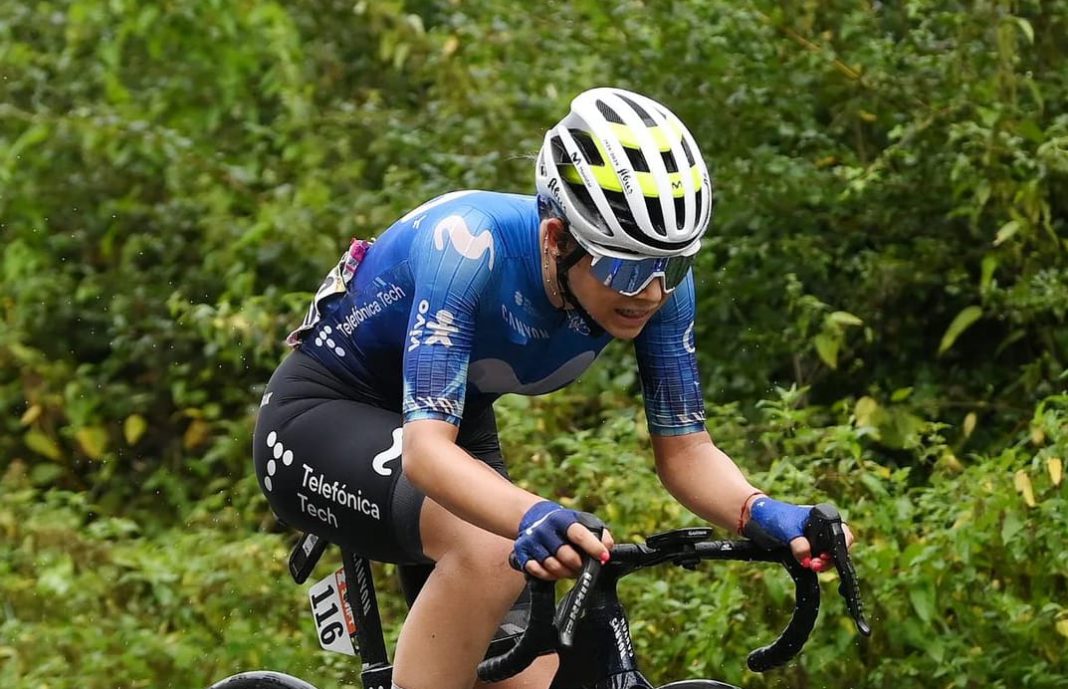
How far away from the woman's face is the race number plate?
35.8 inches

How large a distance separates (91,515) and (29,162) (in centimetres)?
202

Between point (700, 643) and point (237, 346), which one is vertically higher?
point (237, 346)

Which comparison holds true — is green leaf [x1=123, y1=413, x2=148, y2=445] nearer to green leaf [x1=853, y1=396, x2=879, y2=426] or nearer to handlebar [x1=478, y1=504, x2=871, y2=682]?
green leaf [x1=853, y1=396, x2=879, y2=426]

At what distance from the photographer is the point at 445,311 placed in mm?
3092

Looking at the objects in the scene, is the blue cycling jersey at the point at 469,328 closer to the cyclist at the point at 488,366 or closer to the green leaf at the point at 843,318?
the cyclist at the point at 488,366

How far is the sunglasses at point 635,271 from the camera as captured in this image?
3.03 meters

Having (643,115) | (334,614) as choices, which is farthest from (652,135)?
(334,614)

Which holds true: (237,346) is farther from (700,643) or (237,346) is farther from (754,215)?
(700,643)

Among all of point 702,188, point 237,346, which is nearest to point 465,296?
point 702,188

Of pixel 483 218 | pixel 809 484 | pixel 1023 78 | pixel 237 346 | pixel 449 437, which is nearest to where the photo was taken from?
pixel 449 437

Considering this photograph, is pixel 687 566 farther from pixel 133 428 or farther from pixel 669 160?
pixel 133 428

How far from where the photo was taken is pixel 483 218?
3266mm

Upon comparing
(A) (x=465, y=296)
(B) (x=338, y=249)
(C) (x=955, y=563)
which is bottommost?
(C) (x=955, y=563)

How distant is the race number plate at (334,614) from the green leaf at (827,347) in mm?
3118
